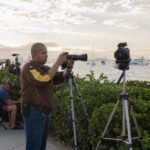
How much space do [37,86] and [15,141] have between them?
3.23 m

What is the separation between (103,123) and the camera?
478 cm

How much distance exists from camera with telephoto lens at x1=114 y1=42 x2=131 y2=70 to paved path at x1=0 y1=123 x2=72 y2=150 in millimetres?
2835

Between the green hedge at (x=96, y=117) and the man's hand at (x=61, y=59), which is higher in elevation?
the man's hand at (x=61, y=59)

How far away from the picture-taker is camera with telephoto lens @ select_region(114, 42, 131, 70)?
3.98 m

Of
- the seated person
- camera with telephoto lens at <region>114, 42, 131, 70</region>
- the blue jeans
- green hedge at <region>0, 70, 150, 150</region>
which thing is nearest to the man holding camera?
the blue jeans

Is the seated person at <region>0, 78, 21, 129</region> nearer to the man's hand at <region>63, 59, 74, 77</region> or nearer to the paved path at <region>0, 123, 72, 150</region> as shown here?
the paved path at <region>0, 123, 72, 150</region>

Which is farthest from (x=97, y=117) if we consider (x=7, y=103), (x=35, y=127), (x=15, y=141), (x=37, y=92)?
(x=7, y=103)

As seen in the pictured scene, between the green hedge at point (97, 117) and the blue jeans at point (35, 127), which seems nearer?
the blue jeans at point (35, 127)

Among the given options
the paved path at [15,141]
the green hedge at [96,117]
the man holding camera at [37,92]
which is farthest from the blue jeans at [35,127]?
the paved path at [15,141]

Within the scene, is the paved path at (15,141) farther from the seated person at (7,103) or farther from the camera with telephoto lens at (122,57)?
the camera with telephoto lens at (122,57)

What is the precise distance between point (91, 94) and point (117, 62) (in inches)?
82.5

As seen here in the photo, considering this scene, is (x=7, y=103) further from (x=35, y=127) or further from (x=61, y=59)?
(x=61, y=59)

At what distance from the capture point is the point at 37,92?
12.9 feet

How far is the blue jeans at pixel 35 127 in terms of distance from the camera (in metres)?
3.97
